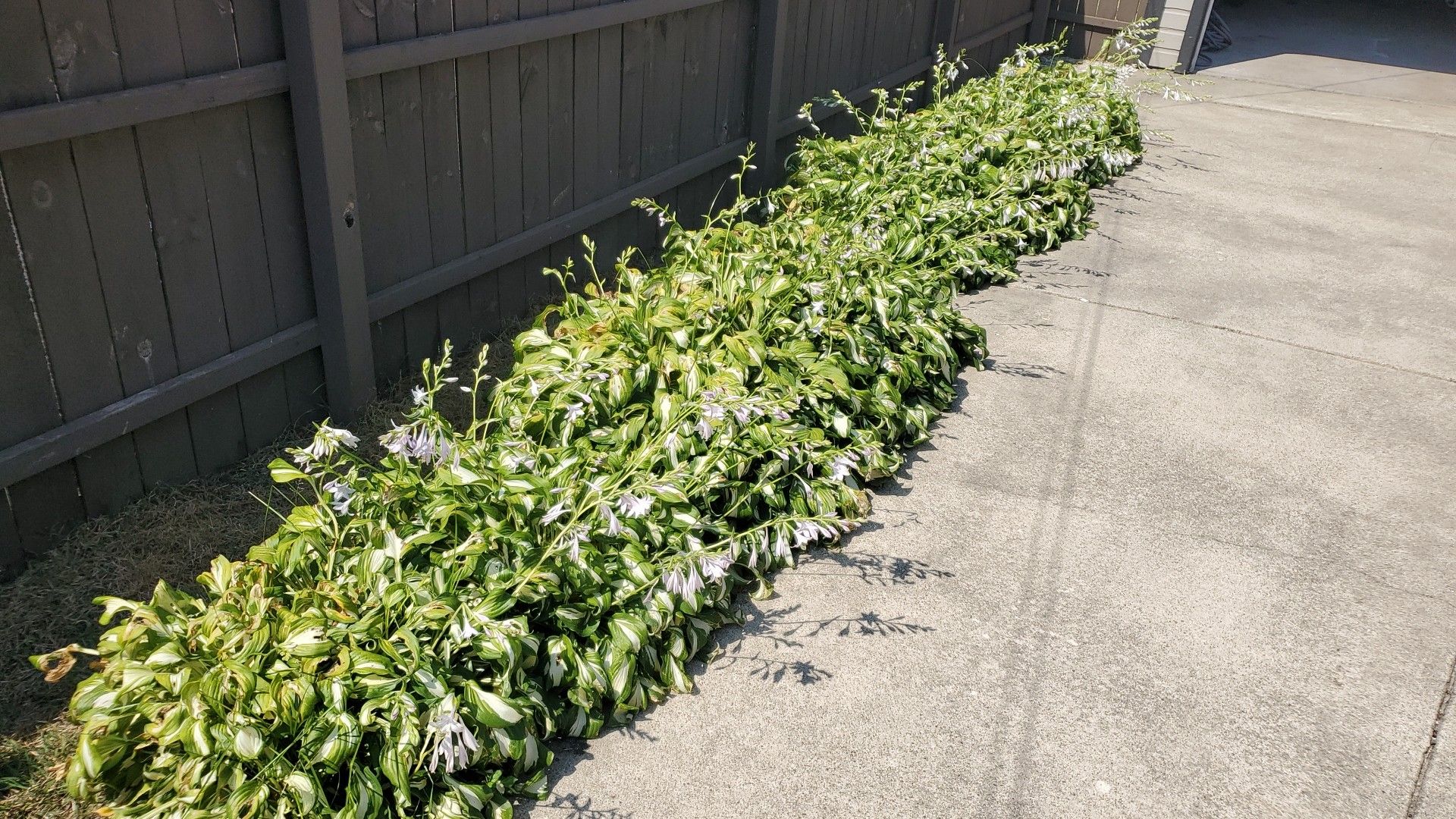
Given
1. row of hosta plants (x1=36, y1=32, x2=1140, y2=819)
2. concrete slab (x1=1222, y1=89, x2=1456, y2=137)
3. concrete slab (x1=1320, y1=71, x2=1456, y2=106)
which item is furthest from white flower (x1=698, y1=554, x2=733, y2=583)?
concrete slab (x1=1320, y1=71, x2=1456, y2=106)

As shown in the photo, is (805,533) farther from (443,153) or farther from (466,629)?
(443,153)

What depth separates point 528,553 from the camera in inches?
104

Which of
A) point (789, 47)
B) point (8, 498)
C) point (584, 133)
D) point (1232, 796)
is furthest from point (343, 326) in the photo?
point (789, 47)

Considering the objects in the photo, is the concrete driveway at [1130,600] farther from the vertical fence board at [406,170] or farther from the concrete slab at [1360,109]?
the concrete slab at [1360,109]

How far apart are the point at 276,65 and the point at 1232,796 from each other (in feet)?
9.92

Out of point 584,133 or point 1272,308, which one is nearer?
point 584,133

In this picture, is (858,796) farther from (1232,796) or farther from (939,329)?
(939,329)

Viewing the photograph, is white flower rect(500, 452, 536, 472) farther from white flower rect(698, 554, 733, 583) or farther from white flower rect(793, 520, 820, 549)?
white flower rect(793, 520, 820, 549)

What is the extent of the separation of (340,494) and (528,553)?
0.48 metres

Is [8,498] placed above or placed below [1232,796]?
above

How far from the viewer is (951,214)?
5359 millimetres

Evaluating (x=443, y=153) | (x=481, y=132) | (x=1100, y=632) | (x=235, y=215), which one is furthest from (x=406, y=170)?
(x=1100, y=632)

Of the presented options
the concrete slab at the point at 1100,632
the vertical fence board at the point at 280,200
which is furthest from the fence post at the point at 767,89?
the vertical fence board at the point at 280,200

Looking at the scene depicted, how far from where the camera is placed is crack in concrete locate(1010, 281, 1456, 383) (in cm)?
484
